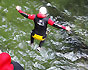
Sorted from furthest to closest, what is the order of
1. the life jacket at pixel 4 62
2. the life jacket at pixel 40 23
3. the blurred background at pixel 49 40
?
the blurred background at pixel 49 40, the life jacket at pixel 40 23, the life jacket at pixel 4 62

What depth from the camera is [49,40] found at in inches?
166

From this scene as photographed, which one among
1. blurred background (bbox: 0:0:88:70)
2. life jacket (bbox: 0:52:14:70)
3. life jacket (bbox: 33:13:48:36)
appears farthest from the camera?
blurred background (bbox: 0:0:88:70)

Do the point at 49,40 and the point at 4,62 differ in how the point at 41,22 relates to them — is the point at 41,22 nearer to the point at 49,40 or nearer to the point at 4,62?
the point at 49,40

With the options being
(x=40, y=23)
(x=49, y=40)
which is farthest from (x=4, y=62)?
(x=49, y=40)

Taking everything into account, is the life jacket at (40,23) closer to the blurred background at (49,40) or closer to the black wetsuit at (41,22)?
the black wetsuit at (41,22)

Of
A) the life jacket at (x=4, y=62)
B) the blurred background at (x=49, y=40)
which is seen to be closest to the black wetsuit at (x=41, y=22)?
the blurred background at (x=49, y=40)

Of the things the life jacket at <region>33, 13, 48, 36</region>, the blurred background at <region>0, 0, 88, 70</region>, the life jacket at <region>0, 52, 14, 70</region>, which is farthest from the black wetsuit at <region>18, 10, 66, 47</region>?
the life jacket at <region>0, 52, 14, 70</region>

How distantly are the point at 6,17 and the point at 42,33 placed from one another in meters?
2.15

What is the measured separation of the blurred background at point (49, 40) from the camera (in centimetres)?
356

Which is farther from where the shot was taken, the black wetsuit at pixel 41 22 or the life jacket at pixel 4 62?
the black wetsuit at pixel 41 22

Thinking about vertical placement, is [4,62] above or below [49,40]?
above

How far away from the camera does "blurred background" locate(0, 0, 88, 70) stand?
3.56 metres

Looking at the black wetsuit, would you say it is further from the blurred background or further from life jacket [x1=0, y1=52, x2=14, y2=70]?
life jacket [x1=0, y1=52, x2=14, y2=70]

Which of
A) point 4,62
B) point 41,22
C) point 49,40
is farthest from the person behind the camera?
point 49,40
